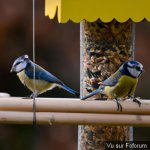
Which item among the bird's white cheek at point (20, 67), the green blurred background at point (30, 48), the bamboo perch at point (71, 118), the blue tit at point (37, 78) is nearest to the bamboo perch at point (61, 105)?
the bamboo perch at point (71, 118)

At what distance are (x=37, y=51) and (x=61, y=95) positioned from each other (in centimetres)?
40

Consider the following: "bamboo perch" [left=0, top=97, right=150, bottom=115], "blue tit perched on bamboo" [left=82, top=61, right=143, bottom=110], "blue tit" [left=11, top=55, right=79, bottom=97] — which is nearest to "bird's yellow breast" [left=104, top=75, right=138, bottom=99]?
"blue tit perched on bamboo" [left=82, top=61, right=143, bottom=110]

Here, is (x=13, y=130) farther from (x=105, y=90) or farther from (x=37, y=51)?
(x=105, y=90)

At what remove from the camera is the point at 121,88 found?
614cm

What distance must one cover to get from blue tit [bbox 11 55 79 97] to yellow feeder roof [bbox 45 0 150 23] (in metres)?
0.31

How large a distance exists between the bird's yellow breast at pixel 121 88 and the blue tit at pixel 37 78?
0.17 m

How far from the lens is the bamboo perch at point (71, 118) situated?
18.9ft

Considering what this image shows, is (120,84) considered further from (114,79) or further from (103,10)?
(103,10)

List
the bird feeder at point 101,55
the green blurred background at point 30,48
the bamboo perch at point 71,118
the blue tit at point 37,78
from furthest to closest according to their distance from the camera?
the green blurred background at point 30,48 < the bird feeder at point 101,55 < the blue tit at point 37,78 < the bamboo perch at point 71,118

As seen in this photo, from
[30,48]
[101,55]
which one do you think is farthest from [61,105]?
[30,48]

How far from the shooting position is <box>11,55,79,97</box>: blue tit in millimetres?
6148

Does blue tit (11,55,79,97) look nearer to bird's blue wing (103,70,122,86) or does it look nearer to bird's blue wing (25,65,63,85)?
bird's blue wing (25,65,63,85)

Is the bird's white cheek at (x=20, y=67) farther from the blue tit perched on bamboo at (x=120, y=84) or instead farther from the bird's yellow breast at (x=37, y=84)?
the blue tit perched on bamboo at (x=120, y=84)

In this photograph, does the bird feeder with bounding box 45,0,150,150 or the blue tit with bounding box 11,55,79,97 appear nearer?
the blue tit with bounding box 11,55,79,97
